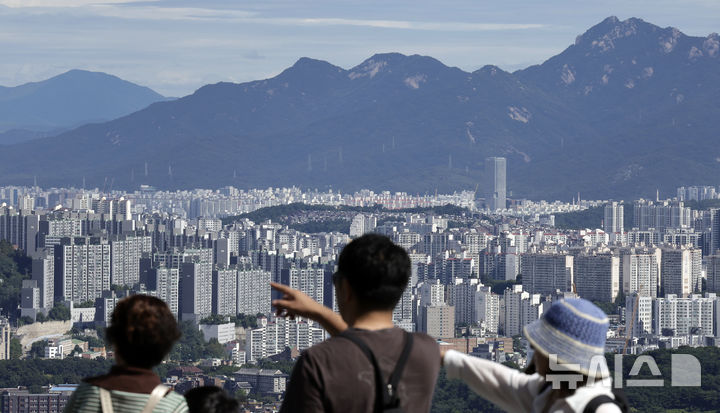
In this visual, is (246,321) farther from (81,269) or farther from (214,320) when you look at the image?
(81,269)

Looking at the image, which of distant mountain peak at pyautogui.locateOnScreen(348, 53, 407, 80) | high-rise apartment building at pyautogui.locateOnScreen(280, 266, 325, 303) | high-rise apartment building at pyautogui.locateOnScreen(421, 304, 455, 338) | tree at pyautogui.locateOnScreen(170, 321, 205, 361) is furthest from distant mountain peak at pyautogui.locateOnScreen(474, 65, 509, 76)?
tree at pyautogui.locateOnScreen(170, 321, 205, 361)

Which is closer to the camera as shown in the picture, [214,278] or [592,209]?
[214,278]

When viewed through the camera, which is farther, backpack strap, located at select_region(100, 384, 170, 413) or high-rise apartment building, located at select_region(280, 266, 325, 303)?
high-rise apartment building, located at select_region(280, 266, 325, 303)

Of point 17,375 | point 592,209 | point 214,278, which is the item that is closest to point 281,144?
point 592,209

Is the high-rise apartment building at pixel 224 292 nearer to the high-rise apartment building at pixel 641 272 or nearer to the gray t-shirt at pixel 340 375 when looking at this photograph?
the high-rise apartment building at pixel 641 272

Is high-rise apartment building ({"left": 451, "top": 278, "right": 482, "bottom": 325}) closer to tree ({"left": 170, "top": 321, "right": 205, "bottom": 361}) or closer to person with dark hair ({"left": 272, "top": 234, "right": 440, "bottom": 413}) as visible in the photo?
tree ({"left": 170, "top": 321, "right": 205, "bottom": 361})

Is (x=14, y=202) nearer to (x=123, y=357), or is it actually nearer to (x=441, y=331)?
(x=441, y=331)

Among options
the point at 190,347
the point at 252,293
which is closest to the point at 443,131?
the point at 252,293
